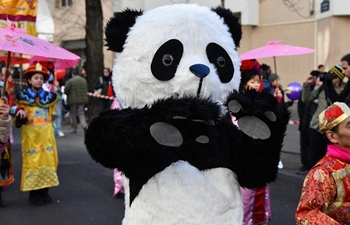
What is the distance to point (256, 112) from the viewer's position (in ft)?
7.48

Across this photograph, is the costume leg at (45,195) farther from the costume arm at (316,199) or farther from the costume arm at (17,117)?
the costume arm at (316,199)

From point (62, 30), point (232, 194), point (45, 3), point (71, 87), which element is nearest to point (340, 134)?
point (232, 194)

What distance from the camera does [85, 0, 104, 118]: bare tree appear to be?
11.3 meters

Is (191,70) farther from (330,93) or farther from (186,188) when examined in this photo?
(330,93)

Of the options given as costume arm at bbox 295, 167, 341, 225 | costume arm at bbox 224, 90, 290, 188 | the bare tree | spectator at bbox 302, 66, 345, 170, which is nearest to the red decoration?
costume arm at bbox 295, 167, 341, 225

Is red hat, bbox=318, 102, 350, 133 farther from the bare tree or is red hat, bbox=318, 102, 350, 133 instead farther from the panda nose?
the bare tree

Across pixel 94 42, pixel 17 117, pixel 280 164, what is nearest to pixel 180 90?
pixel 280 164

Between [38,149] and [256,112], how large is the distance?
417cm

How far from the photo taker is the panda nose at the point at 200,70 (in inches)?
91.0

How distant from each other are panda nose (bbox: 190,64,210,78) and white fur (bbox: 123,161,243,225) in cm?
43

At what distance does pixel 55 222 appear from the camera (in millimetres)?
5371

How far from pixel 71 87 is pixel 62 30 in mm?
12740

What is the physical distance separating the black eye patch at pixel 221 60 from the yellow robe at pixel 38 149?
3707 millimetres

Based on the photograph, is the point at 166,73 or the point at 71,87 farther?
the point at 71,87
